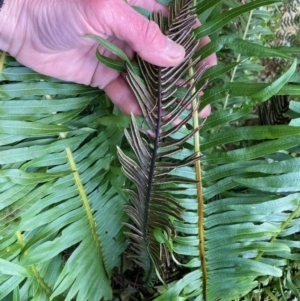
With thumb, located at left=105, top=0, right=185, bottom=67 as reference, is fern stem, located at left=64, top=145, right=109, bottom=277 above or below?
below

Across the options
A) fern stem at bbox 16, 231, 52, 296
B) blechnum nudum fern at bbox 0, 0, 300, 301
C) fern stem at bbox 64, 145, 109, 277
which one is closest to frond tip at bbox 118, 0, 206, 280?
blechnum nudum fern at bbox 0, 0, 300, 301

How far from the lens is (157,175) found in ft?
2.88

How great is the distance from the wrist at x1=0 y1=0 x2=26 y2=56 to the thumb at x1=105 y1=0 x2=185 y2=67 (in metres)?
0.23

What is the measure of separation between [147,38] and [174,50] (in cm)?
5

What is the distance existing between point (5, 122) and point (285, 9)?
1.00m

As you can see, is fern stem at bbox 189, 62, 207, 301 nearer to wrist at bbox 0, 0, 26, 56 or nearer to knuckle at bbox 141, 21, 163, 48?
knuckle at bbox 141, 21, 163, 48

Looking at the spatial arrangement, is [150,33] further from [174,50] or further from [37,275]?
[37,275]

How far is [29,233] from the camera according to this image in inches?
39.9

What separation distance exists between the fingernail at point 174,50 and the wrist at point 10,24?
0.33m

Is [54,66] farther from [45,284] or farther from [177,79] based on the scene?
[45,284]

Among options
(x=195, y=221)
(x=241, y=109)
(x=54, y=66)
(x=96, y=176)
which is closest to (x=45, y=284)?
(x=96, y=176)

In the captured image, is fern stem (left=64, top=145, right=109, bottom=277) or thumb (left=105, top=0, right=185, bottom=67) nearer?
thumb (left=105, top=0, right=185, bottom=67)

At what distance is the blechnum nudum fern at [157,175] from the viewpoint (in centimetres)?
83

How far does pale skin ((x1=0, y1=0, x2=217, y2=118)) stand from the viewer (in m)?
0.81
